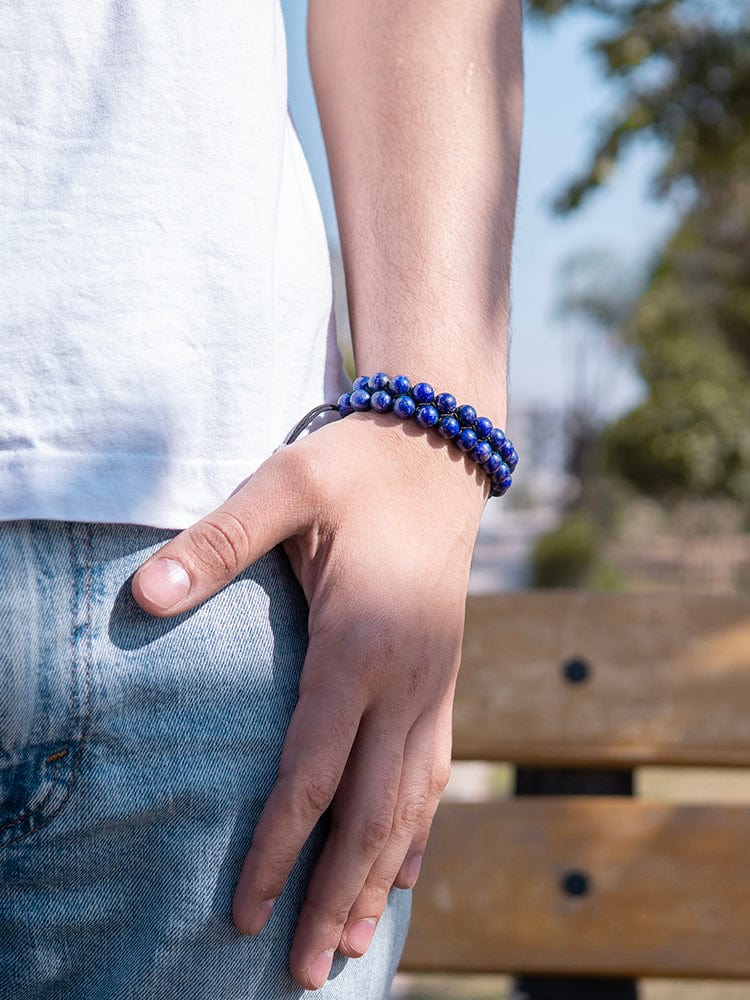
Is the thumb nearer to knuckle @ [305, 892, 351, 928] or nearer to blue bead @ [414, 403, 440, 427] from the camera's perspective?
blue bead @ [414, 403, 440, 427]

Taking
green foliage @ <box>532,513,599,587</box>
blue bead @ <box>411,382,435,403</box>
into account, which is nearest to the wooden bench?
blue bead @ <box>411,382,435,403</box>

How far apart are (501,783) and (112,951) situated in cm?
550

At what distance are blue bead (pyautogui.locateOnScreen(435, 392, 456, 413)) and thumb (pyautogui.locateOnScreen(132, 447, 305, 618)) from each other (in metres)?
0.13

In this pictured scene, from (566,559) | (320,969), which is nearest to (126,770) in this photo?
(320,969)

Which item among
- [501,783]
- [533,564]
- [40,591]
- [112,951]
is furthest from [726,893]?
[533,564]

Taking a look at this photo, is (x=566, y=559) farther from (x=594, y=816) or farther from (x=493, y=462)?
(x=493, y=462)

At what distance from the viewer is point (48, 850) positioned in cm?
60

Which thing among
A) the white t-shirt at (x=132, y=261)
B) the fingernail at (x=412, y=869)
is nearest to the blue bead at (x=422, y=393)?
the white t-shirt at (x=132, y=261)

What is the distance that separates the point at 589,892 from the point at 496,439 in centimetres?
127

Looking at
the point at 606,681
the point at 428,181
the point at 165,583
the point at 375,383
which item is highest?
the point at 428,181

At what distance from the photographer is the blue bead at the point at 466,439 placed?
0.73 meters

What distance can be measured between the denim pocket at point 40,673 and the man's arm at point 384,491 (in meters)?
0.04

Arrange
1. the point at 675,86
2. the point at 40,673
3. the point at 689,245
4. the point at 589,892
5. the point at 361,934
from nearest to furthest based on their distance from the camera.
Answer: the point at 40,673
the point at 361,934
the point at 589,892
the point at 675,86
the point at 689,245

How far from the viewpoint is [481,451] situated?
2.44ft
